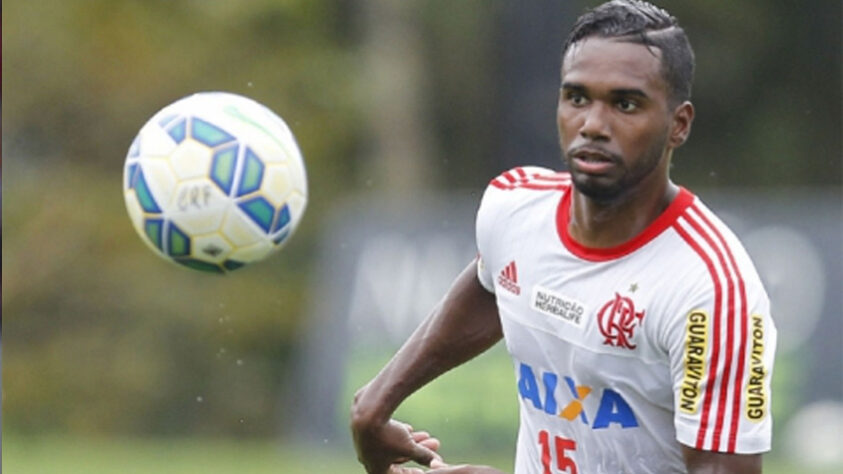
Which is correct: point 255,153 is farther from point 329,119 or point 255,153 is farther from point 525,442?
point 329,119

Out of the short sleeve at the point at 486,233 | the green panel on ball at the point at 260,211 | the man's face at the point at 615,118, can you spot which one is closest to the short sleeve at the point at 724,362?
the man's face at the point at 615,118

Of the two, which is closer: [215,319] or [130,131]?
[215,319]

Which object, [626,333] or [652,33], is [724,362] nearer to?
[626,333]

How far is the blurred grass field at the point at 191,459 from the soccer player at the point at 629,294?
6.65 metres

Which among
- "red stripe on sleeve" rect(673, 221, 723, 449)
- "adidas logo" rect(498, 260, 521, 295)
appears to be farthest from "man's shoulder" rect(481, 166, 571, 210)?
"red stripe on sleeve" rect(673, 221, 723, 449)

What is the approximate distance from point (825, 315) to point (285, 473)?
392cm

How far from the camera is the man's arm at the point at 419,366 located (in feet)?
20.2

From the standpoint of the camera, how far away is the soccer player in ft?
17.1

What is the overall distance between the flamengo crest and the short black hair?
1.97 feet

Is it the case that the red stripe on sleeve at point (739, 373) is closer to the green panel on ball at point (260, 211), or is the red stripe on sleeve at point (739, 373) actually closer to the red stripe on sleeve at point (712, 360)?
the red stripe on sleeve at point (712, 360)

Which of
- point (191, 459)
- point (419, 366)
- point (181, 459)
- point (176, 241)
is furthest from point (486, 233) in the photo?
point (191, 459)

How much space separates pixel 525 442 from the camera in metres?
5.96

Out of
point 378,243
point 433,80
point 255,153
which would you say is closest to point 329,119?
point 433,80

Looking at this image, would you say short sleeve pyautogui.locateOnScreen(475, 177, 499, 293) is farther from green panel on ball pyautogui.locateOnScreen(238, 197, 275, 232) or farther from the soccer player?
green panel on ball pyautogui.locateOnScreen(238, 197, 275, 232)
